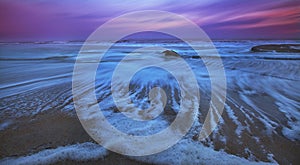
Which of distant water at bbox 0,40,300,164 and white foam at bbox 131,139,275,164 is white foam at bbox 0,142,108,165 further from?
white foam at bbox 131,139,275,164

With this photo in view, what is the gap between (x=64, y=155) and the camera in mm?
2080

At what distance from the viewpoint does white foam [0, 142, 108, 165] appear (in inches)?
78.4

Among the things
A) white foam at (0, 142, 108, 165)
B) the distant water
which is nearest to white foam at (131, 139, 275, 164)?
the distant water

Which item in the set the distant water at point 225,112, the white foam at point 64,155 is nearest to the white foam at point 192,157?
the distant water at point 225,112

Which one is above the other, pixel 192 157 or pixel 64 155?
pixel 64 155

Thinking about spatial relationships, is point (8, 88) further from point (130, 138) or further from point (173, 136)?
point (173, 136)

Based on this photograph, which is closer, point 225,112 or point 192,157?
point 192,157

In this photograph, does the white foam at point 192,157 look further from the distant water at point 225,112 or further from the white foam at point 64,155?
the white foam at point 64,155

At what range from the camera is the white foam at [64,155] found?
199 centimetres

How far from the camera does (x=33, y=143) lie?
7.50ft

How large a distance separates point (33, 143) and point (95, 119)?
0.87 metres

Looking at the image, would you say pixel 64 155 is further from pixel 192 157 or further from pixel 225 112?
pixel 225 112

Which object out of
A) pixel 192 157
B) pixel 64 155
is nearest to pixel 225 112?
pixel 192 157

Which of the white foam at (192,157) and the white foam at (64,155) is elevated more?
the white foam at (64,155)
